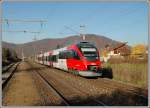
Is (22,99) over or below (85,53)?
below

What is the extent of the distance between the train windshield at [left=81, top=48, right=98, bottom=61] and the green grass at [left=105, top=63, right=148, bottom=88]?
1898 millimetres

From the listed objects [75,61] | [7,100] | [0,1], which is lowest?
[7,100]

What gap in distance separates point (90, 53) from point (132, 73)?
4.02 m

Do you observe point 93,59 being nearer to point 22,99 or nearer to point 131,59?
point 131,59

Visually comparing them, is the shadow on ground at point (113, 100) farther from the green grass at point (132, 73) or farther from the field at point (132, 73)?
the green grass at point (132, 73)

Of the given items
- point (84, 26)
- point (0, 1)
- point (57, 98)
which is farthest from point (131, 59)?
point (84, 26)

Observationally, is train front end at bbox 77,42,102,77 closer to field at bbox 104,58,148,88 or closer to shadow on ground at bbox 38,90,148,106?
field at bbox 104,58,148,88

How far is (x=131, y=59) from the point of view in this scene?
20.7 meters

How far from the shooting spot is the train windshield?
73.5 feet

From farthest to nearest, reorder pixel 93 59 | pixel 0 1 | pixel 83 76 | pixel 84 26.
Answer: pixel 84 26
pixel 83 76
pixel 93 59
pixel 0 1

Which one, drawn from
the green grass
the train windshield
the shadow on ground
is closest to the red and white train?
the train windshield

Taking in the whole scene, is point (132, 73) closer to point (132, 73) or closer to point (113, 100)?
point (132, 73)

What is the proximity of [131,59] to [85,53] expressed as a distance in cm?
367

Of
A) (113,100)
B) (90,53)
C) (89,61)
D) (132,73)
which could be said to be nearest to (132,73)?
(132,73)
